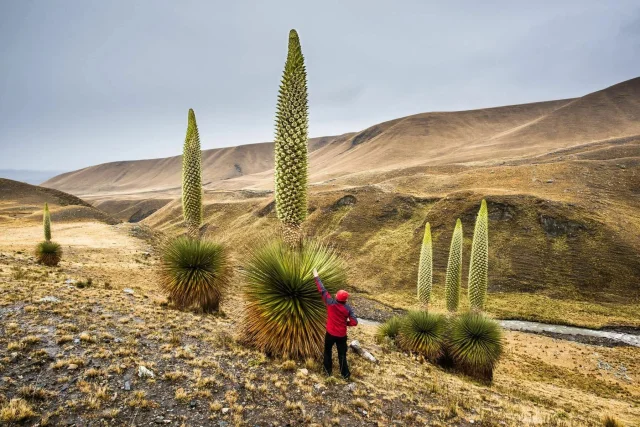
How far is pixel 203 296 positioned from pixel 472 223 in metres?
42.9

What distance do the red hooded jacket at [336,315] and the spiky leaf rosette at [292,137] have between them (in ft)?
5.42

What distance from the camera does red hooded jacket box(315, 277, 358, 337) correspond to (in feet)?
20.7

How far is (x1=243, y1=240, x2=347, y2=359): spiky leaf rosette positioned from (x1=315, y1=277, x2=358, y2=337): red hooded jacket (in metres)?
0.40

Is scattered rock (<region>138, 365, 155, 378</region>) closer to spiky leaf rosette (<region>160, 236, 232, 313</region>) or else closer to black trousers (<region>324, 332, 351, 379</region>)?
black trousers (<region>324, 332, 351, 379</region>)

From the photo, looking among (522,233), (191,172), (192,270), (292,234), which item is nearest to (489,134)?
(522,233)

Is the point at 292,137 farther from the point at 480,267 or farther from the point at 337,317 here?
the point at 480,267

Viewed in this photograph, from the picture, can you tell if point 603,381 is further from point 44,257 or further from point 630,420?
point 44,257

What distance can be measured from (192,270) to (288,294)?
15.5 ft

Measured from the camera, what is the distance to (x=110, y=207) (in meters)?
134

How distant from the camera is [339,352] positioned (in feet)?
22.6

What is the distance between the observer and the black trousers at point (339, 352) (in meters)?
→ 6.71

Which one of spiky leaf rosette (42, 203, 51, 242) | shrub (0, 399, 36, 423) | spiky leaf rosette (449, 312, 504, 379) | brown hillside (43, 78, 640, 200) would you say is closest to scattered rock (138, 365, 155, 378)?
shrub (0, 399, 36, 423)

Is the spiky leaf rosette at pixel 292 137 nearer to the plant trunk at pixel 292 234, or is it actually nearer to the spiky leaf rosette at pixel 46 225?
the plant trunk at pixel 292 234

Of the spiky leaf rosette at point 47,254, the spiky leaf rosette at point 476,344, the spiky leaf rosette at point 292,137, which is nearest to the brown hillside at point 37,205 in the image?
the spiky leaf rosette at point 47,254
